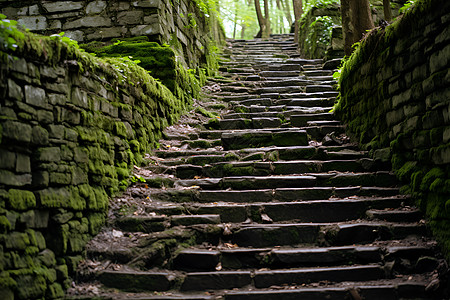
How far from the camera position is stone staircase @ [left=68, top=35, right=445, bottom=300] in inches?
119

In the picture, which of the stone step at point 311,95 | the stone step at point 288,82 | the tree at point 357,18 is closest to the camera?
the tree at point 357,18

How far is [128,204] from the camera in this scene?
398 cm

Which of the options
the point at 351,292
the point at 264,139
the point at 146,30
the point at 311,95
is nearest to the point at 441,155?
the point at 351,292

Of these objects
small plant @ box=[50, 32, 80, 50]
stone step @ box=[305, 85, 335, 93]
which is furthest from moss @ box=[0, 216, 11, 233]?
stone step @ box=[305, 85, 335, 93]

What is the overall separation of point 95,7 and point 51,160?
16.2 ft

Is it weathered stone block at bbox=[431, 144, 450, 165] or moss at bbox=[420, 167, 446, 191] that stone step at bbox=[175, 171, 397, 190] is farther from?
weathered stone block at bbox=[431, 144, 450, 165]

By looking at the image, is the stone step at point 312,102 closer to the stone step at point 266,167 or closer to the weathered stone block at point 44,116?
the stone step at point 266,167

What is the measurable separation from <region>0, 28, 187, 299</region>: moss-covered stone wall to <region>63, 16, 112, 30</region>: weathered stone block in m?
3.20

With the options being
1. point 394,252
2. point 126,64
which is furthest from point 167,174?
point 394,252

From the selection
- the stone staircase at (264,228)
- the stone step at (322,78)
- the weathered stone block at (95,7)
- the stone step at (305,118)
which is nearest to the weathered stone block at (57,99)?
the stone staircase at (264,228)

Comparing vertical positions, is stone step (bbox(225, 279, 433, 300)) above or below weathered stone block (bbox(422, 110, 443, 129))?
below

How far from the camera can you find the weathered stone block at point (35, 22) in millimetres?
7086

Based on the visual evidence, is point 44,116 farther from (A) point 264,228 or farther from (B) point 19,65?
(A) point 264,228

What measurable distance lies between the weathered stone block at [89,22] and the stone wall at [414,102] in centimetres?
452
